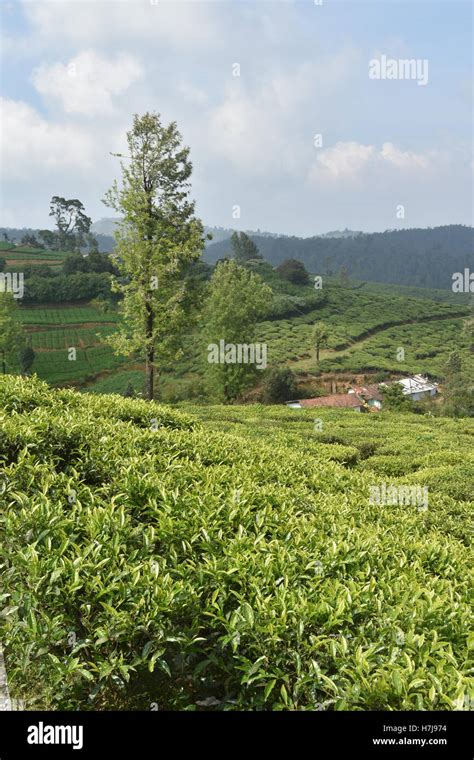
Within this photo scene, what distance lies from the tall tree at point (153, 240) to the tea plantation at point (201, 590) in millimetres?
15259

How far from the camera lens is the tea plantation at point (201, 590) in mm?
3186

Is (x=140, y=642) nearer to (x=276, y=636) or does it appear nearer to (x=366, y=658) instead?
(x=276, y=636)

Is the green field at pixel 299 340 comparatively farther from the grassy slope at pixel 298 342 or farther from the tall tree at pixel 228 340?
the tall tree at pixel 228 340

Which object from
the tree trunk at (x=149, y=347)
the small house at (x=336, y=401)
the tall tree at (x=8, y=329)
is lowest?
the small house at (x=336, y=401)

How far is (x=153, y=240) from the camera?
2147 centimetres

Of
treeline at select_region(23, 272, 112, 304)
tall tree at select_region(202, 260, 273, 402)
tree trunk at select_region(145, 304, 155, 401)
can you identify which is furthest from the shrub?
treeline at select_region(23, 272, 112, 304)

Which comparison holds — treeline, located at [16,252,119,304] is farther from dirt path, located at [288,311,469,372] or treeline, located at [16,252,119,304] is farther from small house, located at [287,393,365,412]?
small house, located at [287,393,365,412]

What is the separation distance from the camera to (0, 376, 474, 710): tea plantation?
319 cm

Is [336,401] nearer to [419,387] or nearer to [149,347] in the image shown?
[419,387]

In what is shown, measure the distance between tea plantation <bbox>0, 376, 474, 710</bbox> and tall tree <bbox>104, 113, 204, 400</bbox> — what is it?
15259mm

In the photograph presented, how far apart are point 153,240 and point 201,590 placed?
19.4 m

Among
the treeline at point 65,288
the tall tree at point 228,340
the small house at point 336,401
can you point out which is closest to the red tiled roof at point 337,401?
the small house at point 336,401

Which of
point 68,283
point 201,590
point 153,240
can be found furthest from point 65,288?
point 201,590
